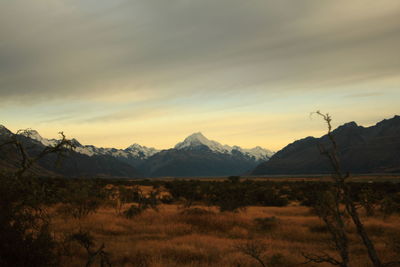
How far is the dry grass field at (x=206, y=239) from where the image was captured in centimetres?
1062

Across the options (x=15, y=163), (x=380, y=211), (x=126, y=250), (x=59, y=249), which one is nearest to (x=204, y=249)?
(x=126, y=250)

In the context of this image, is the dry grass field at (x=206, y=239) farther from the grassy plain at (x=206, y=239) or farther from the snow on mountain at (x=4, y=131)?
the snow on mountain at (x=4, y=131)

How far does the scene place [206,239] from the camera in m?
13.9

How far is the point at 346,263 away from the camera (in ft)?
19.1

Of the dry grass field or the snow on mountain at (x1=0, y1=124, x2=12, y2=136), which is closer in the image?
the snow on mountain at (x1=0, y1=124, x2=12, y2=136)

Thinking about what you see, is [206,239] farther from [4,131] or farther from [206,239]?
[4,131]

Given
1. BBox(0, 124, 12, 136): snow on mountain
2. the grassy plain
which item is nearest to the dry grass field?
the grassy plain

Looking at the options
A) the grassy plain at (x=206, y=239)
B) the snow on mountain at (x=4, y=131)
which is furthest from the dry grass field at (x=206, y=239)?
the snow on mountain at (x=4, y=131)

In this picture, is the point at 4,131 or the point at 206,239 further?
the point at 206,239

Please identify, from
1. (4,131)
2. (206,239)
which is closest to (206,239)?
(206,239)

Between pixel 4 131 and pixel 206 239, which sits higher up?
pixel 4 131

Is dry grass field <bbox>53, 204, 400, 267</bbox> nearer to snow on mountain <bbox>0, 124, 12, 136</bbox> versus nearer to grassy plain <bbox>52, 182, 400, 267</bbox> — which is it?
grassy plain <bbox>52, 182, 400, 267</bbox>

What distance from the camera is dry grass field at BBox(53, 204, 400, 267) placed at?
418 inches

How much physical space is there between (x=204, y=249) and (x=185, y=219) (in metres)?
6.70
